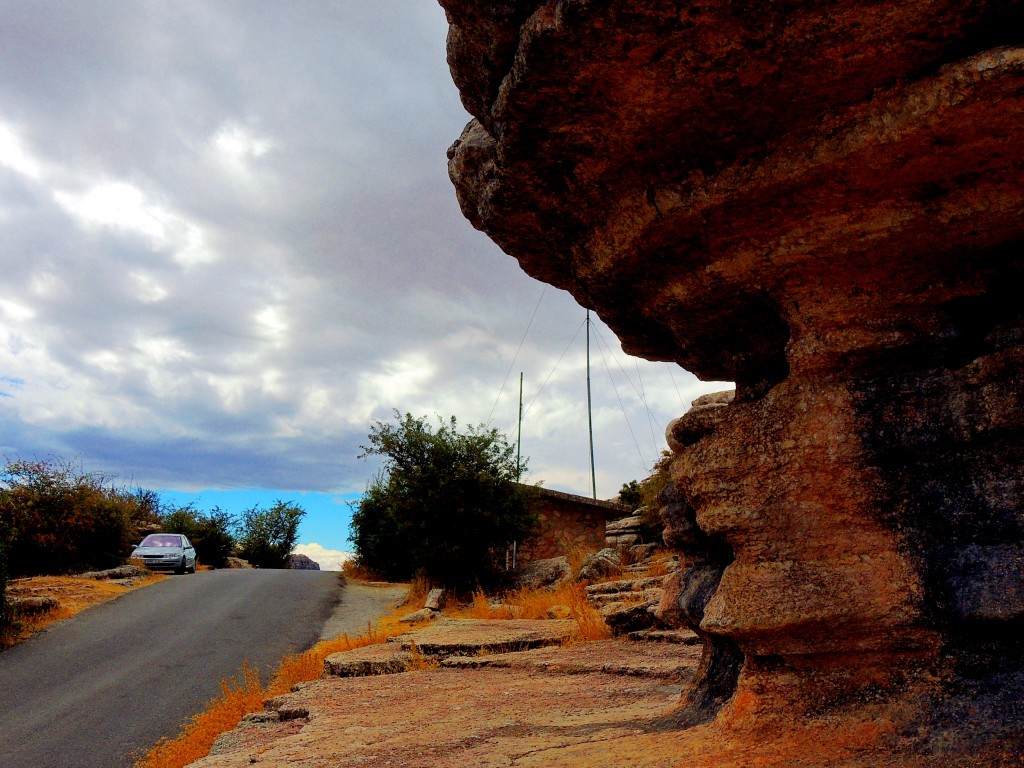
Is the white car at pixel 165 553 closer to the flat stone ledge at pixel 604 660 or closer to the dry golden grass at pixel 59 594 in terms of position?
the dry golden grass at pixel 59 594

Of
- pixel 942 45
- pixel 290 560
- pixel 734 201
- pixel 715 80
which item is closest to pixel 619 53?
pixel 715 80

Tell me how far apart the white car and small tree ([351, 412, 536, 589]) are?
868 centimetres

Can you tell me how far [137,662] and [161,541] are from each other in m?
13.0

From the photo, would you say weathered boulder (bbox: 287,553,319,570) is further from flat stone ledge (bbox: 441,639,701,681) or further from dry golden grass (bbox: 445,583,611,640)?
flat stone ledge (bbox: 441,639,701,681)

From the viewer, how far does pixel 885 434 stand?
2.91 m

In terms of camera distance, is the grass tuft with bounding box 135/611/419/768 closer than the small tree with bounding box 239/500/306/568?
Yes

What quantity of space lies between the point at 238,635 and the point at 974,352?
13084 mm

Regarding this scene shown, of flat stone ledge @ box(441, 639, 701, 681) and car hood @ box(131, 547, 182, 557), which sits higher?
car hood @ box(131, 547, 182, 557)

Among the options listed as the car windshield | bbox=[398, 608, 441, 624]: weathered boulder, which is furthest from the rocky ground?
the car windshield

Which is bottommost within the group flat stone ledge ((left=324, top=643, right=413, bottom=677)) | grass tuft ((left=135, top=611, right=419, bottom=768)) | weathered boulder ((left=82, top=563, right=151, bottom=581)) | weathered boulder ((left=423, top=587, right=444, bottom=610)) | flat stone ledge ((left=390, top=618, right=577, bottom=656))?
grass tuft ((left=135, top=611, right=419, bottom=768))

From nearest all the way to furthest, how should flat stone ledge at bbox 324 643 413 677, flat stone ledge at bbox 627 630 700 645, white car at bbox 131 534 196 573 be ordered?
flat stone ledge at bbox 627 630 700 645 → flat stone ledge at bbox 324 643 413 677 → white car at bbox 131 534 196 573

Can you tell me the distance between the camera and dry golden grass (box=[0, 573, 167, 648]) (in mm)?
12875

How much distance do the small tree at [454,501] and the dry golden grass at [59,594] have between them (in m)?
7.01

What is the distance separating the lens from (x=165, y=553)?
22.2 meters
